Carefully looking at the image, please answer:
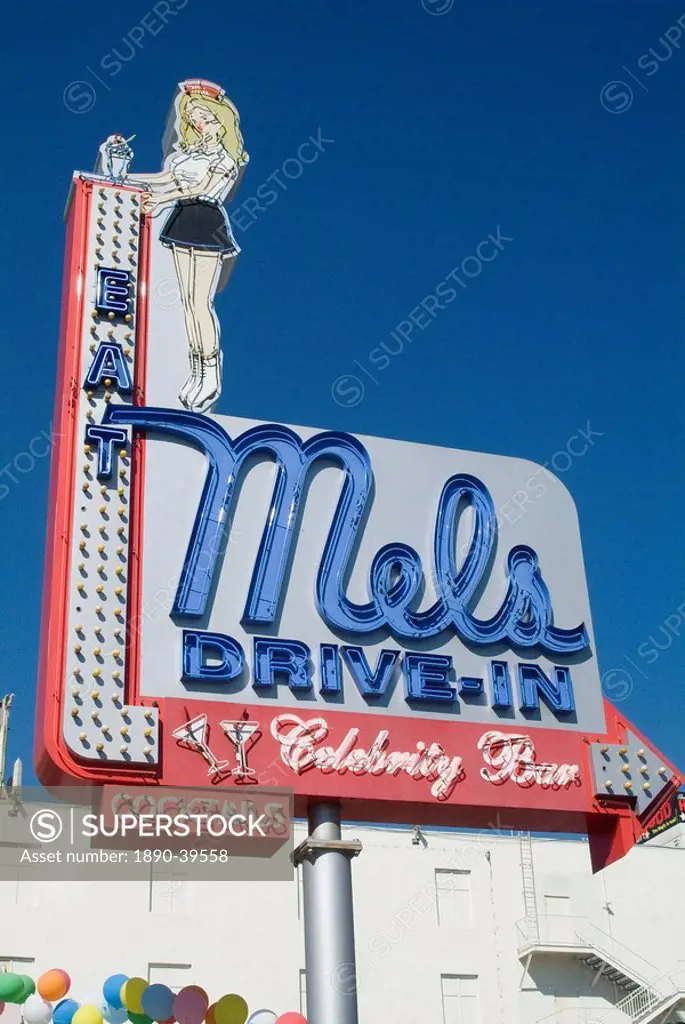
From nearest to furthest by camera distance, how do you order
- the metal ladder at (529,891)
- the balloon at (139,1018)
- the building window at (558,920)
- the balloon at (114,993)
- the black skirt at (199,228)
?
the balloon at (139,1018) → the balloon at (114,993) → the black skirt at (199,228) → the metal ladder at (529,891) → the building window at (558,920)

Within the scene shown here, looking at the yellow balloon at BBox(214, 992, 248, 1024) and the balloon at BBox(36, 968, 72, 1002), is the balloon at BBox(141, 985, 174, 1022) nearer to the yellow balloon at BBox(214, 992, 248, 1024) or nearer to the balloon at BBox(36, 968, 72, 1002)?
the yellow balloon at BBox(214, 992, 248, 1024)

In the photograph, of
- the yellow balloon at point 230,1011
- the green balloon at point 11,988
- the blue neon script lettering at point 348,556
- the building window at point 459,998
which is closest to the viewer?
the yellow balloon at point 230,1011

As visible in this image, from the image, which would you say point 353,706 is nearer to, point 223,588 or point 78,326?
point 223,588

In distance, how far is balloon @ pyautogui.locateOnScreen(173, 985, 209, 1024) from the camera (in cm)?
1254

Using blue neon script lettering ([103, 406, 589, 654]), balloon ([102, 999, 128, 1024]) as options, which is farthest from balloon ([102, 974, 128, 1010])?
blue neon script lettering ([103, 406, 589, 654])

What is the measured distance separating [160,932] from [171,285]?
18.6 meters

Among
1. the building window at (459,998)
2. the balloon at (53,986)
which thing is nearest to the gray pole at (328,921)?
the balloon at (53,986)

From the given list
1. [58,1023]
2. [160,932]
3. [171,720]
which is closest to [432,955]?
[160,932]

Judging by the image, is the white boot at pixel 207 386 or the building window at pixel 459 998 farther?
the building window at pixel 459 998

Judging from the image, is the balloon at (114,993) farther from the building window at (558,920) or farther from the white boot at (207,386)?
the building window at (558,920)

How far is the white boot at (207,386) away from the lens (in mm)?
14289

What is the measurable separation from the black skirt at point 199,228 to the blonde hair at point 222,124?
931mm

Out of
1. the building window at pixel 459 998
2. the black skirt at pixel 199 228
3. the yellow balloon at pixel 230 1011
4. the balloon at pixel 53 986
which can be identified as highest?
the black skirt at pixel 199 228

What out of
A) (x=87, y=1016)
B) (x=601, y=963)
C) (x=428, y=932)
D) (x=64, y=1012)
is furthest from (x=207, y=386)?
(x=601, y=963)
